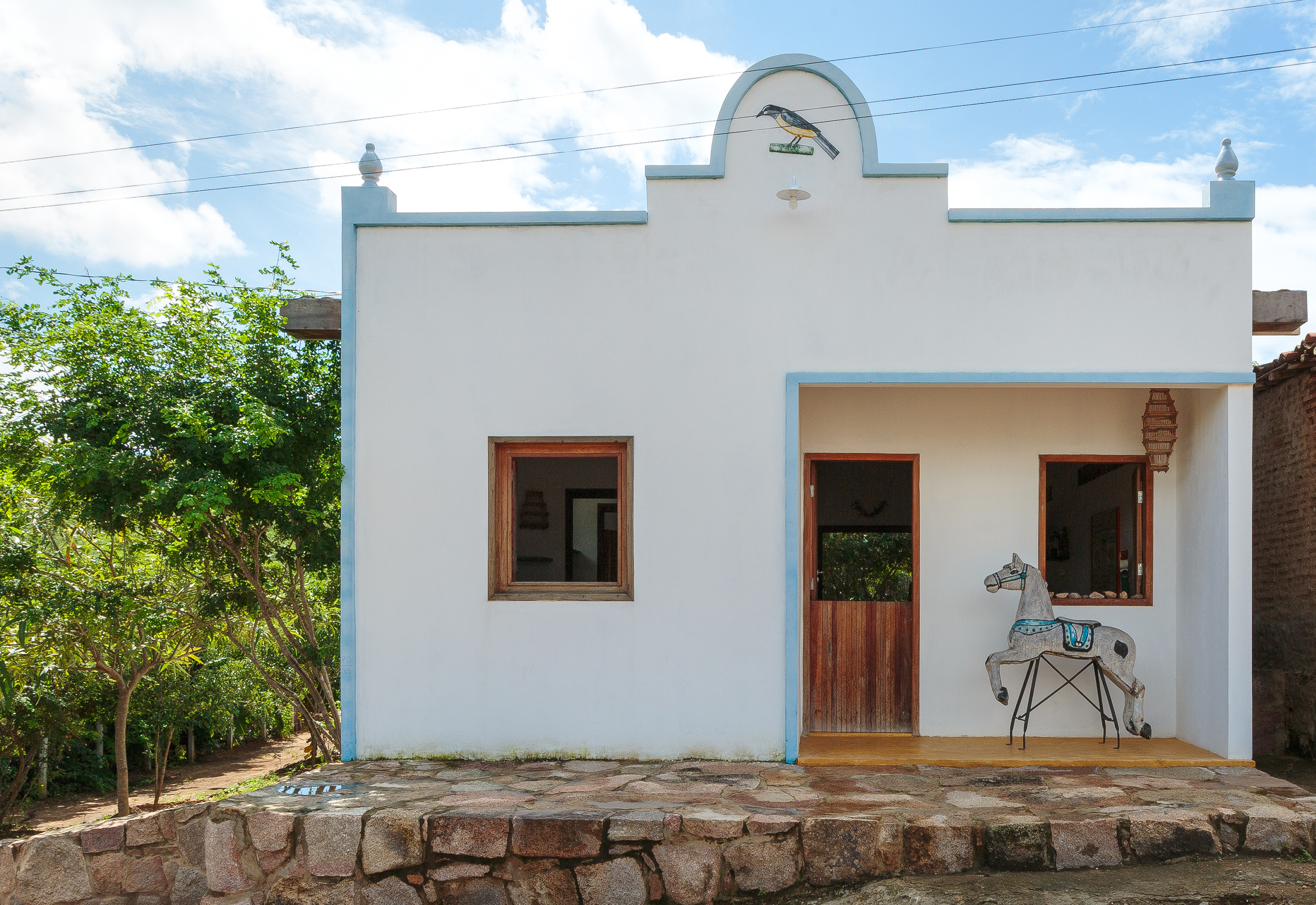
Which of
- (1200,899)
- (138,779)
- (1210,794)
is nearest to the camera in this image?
(1200,899)

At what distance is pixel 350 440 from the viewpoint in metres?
6.71

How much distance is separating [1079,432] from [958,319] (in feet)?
5.64

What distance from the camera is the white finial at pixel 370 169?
6898 millimetres

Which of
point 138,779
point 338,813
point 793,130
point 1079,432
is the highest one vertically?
point 793,130

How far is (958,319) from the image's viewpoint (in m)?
6.61

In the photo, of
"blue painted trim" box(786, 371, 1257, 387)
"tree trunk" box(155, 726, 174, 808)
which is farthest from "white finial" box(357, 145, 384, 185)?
"tree trunk" box(155, 726, 174, 808)

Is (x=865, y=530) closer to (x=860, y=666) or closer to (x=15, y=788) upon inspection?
(x=860, y=666)

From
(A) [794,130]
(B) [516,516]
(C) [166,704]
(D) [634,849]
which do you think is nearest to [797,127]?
(A) [794,130]

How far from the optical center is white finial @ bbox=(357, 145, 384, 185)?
690 centimetres

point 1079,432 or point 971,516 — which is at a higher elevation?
point 1079,432

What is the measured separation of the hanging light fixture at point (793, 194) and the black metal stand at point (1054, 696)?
11.9 ft

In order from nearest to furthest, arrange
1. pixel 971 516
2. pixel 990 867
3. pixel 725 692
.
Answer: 1. pixel 990 867
2. pixel 725 692
3. pixel 971 516

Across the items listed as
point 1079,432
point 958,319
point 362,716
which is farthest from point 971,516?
point 362,716

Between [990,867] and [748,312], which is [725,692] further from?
[748,312]
